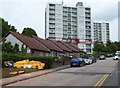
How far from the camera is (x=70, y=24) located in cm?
10144

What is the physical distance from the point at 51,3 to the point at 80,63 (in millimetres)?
72025

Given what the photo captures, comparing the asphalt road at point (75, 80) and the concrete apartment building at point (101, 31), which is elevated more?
the concrete apartment building at point (101, 31)

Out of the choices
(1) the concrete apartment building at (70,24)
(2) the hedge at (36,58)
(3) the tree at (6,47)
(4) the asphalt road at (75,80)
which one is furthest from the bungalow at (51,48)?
(1) the concrete apartment building at (70,24)

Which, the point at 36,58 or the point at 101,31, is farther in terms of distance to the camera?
the point at 101,31

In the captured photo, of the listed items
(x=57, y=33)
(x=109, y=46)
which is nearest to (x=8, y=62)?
(x=57, y=33)

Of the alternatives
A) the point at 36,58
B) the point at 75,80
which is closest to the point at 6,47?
the point at 36,58

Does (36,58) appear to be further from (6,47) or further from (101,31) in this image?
(101,31)

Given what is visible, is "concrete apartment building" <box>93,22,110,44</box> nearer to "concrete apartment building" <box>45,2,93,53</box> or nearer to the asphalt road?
"concrete apartment building" <box>45,2,93,53</box>

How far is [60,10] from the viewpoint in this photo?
99.0 meters

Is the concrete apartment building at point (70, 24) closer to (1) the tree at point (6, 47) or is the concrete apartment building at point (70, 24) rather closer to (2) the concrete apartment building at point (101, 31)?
(2) the concrete apartment building at point (101, 31)

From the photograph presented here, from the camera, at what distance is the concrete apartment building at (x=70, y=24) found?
319 ft

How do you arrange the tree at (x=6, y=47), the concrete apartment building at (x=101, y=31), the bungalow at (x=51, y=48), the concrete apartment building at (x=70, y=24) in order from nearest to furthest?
the tree at (x=6, y=47)
the bungalow at (x=51, y=48)
the concrete apartment building at (x=70, y=24)
the concrete apartment building at (x=101, y=31)

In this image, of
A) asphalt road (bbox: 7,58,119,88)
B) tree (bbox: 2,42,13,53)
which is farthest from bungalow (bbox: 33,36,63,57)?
asphalt road (bbox: 7,58,119,88)

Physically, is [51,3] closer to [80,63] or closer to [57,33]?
[57,33]
